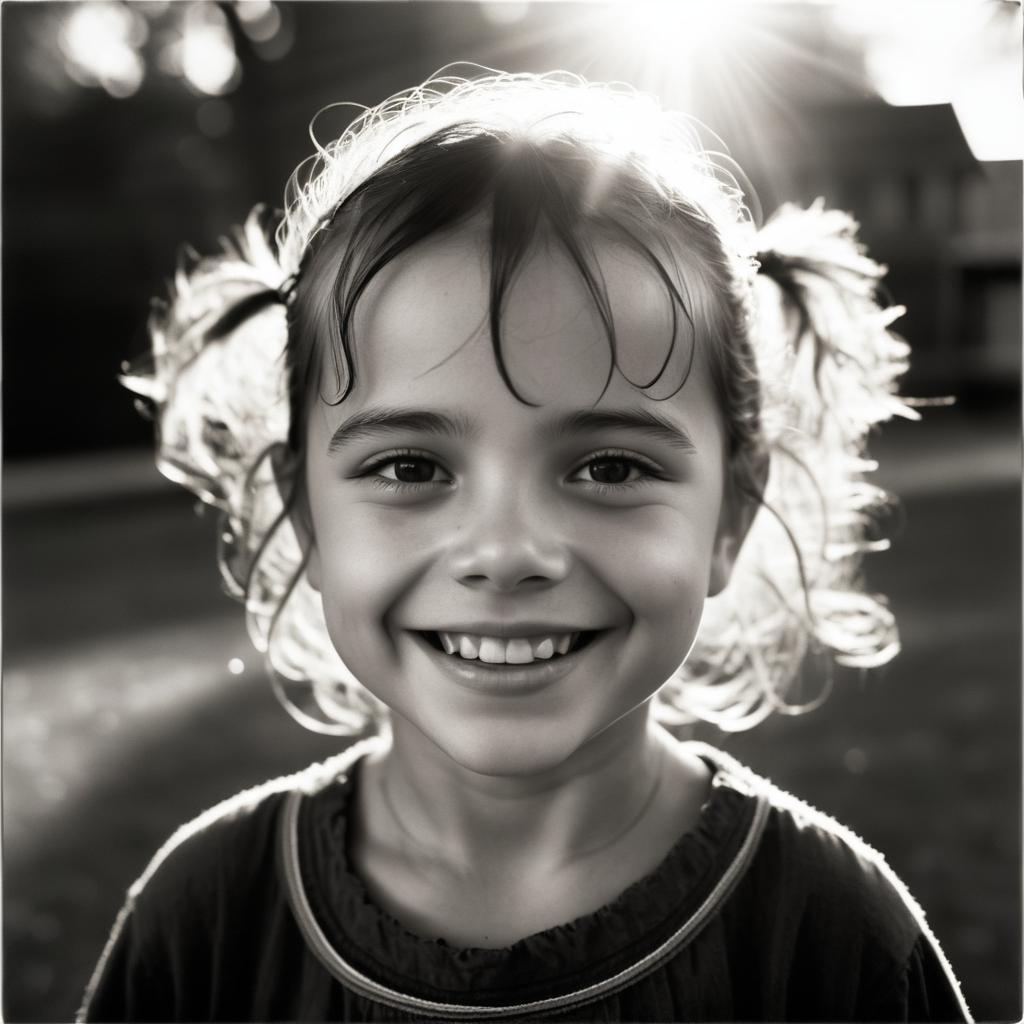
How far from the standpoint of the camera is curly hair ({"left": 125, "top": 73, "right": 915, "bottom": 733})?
4.31 ft

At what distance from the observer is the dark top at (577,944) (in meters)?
1.35

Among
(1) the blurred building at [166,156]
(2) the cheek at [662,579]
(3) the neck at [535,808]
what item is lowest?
(3) the neck at [535,808]

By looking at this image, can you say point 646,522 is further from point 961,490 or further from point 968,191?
point 968,191

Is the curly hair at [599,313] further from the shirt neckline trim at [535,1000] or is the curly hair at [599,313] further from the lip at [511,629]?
the shirt neckline trim at [535,1000]

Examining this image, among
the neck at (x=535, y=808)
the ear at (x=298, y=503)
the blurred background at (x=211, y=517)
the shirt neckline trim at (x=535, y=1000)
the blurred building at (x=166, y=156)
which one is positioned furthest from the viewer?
the blurred building at (x=166, y=156)

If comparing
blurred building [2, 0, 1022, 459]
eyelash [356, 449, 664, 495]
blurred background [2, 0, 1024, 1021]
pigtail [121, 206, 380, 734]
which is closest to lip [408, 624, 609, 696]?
eyelash [356, 449, 664, 495]

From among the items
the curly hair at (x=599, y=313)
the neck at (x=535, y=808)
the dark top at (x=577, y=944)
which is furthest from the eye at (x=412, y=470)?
the dark top at (x=577, y=944)

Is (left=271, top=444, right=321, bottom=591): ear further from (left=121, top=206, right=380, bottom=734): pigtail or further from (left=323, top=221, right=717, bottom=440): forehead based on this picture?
(left=323, top=221, right=717, bottom=440): forehead

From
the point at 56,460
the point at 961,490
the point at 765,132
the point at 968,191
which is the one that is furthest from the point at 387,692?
the point at 968,191

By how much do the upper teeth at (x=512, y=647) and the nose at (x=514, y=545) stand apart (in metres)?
0.07

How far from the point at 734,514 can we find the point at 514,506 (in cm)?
42

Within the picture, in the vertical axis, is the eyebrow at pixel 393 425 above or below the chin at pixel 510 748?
above

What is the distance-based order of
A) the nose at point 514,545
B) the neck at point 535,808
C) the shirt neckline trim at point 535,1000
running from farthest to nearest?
1. the neck at point 535,808
2. the shirt neckline trim at point 535,1000
3. the nose at point 514,545

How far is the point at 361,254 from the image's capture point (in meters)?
1.33
